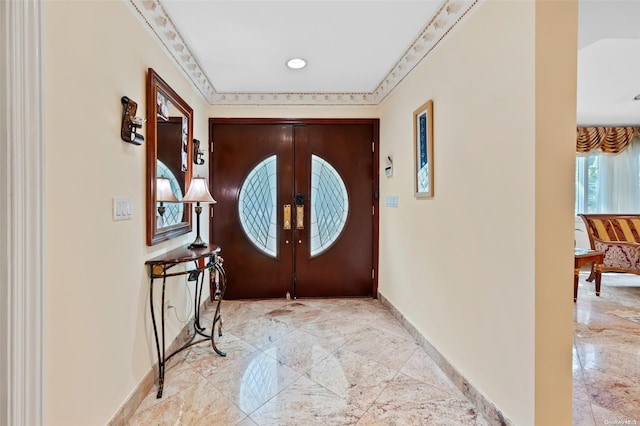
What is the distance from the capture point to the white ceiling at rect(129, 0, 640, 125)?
74.4 inches

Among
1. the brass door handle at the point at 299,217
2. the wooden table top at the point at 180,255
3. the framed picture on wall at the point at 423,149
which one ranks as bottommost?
the wooden table top at the point at 180,255

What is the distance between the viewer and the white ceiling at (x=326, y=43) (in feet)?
6.20

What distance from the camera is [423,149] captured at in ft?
7.90

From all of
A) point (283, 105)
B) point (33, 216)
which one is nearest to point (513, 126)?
point (33, 216)

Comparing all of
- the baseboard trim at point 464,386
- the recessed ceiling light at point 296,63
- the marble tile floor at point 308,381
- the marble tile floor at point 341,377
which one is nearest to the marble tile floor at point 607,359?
the marble tile floor at point 341,377

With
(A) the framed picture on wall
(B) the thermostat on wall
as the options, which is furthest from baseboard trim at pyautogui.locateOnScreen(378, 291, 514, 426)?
(B) the thermostat on wall

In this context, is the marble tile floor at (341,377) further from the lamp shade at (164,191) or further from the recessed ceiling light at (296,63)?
the recessed ceiling light at (296,63)

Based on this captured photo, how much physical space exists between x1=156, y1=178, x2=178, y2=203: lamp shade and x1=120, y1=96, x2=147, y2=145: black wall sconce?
1.43 ft

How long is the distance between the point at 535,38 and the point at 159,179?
230 centimetres

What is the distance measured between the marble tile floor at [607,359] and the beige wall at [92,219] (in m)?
2.45

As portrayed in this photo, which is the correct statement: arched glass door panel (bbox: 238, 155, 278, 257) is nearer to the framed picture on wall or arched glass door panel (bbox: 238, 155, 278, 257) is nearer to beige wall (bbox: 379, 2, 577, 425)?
the framed picture on wall

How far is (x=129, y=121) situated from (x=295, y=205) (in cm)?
211

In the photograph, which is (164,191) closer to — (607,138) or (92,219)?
(92,219)

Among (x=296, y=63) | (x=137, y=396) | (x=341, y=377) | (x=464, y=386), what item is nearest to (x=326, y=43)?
A: (x=296, y=63)
